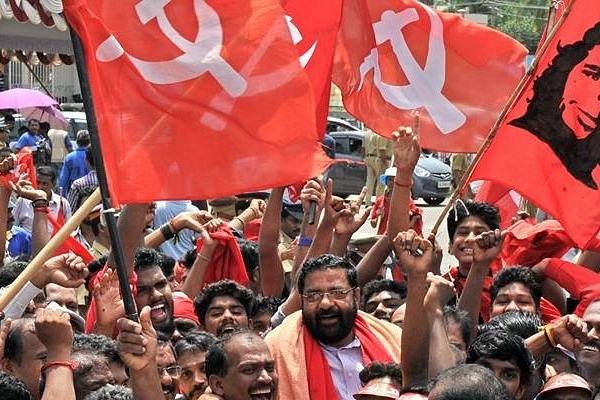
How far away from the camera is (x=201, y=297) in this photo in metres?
7.61

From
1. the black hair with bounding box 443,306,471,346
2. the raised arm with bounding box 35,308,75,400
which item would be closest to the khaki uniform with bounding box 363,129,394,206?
the black hair with bounding box 443,306,471,346

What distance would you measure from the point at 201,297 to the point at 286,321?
2.70ft

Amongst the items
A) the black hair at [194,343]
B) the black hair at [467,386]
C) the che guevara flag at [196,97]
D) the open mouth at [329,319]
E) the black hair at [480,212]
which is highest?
the che guevara flag at [196,97]

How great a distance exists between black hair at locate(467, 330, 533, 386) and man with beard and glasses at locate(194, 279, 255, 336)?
168 cm

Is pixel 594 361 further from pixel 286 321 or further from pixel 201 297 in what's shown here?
pixel 201 297

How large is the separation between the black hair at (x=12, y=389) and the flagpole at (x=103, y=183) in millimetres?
672

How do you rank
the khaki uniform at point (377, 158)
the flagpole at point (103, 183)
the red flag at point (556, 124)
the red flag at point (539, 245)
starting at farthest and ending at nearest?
the khaki uniform at point (377, 158), the red flag at point (539, 245), the red flag at point (556, 124), the flagpole at point (103, 183)

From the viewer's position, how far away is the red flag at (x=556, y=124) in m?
7.20

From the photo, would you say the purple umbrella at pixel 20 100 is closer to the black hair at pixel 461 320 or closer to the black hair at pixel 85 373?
the black hair at pixel 461 320

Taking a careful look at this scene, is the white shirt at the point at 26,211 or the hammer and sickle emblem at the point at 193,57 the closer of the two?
the hammer and sickle emblem at the point at 193,57

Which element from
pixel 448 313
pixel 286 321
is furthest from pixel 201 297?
pixel 448 313

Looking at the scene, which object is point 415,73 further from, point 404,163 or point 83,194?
point 83,194

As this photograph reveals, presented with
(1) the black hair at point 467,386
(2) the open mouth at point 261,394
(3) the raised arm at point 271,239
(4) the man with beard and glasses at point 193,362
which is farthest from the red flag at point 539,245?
(1) the black hair at point 467,386

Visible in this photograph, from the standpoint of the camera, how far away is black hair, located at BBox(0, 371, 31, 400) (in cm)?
572
